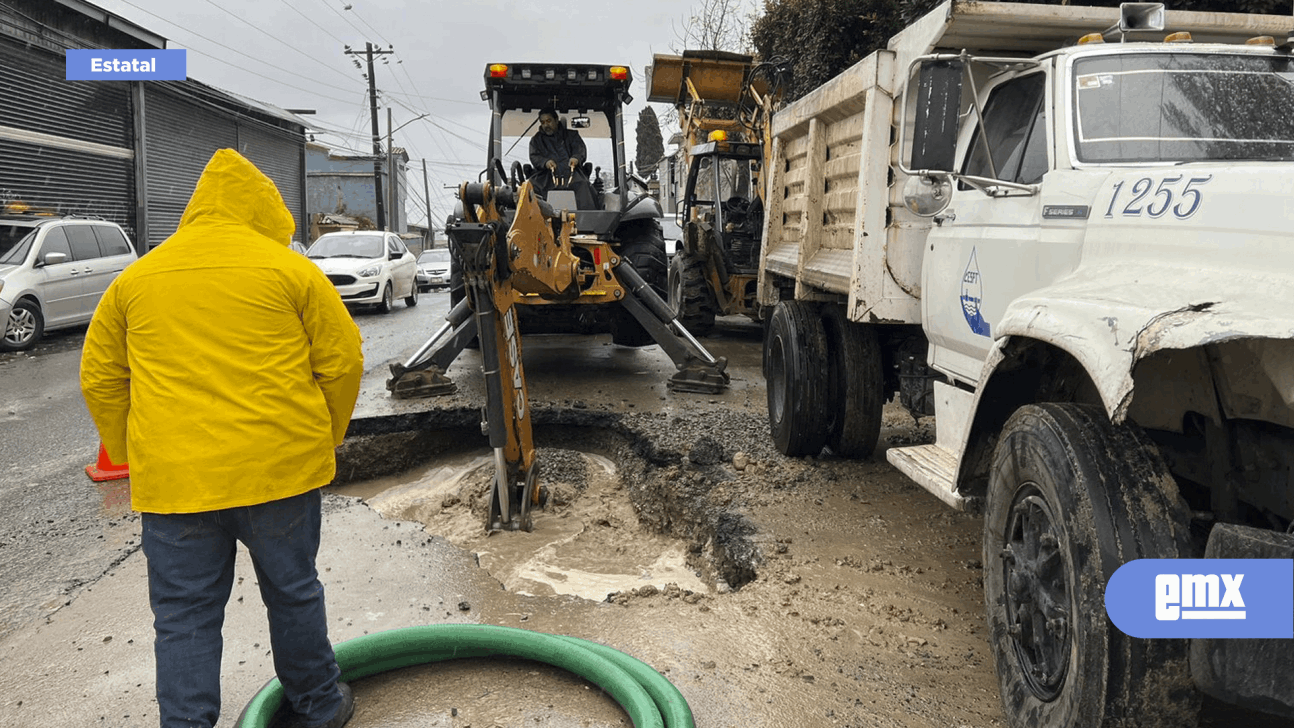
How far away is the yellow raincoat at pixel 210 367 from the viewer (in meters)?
2.70

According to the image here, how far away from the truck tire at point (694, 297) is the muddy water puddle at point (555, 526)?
4.33 metres

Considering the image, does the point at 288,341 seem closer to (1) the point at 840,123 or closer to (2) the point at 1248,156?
(2) the point at 1248,156

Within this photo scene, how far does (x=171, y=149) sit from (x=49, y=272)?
12.6m

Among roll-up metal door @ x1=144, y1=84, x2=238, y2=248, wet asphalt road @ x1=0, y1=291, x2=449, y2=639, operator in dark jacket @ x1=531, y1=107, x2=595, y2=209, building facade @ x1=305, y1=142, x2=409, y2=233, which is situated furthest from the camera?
building facade @ x1=305, y1=142, x2=409, y2=233

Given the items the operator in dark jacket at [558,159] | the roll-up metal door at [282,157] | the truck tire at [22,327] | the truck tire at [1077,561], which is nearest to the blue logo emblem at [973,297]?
the truck tire at [1077,561]

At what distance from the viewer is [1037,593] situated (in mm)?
2613

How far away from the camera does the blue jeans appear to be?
2738 millimetres

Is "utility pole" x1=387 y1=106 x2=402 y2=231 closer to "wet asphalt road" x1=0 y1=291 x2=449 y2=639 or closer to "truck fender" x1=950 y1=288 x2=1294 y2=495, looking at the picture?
"wet asphalt road" x1=0 y1=291 x2=449 y2=639

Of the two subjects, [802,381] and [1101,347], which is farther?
[802,381]

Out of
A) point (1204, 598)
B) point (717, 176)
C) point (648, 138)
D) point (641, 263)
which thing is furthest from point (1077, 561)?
point (648, 138)

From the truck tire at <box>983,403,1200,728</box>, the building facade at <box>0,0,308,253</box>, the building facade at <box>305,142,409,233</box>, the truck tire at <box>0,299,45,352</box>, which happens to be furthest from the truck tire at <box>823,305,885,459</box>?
the building facade at <box>305,142,409,233</box>

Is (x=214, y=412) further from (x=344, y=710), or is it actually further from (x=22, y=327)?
(x=22, y=327)

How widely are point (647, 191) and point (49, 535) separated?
6.45 meters

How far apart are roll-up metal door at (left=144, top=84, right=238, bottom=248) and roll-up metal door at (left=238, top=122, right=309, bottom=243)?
5.97ft
